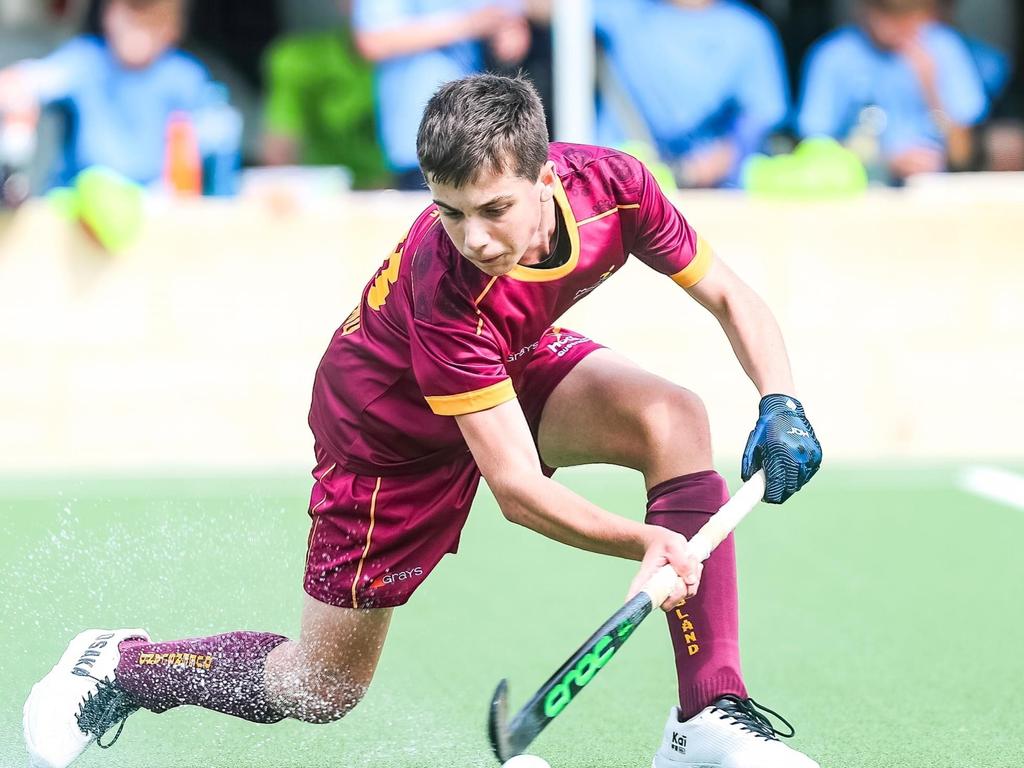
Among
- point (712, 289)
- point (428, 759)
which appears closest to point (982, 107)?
point (712, 289)

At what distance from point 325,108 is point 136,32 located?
0.96m

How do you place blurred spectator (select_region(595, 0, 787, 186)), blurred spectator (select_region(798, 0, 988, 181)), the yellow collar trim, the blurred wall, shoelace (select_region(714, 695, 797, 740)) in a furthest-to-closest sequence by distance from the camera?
1. blurred spectator (select_region(798, 0, 988, 181))
2. blurred spectator (select_region(595, 0, 787, 186))
3. the blurred wall
4. shoelace (select_region(714, 695, 797, 740))
5. the yellow collar trim

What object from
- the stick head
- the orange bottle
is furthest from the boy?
the orange bottle

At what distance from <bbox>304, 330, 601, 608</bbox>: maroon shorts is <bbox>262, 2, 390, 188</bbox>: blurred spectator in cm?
438

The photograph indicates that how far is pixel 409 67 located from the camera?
23.6 ft

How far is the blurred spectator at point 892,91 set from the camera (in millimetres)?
7574

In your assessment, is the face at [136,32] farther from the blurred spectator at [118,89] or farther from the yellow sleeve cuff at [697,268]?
the yellow sleeve cuff at [697,268]

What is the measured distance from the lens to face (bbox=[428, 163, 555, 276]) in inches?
113

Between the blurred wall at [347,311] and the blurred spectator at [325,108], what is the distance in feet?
3.47

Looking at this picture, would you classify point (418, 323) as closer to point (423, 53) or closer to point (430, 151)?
point (430, 151)

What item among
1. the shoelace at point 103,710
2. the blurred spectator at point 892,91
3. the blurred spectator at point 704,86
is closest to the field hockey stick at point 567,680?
the shoelace at point 103,710

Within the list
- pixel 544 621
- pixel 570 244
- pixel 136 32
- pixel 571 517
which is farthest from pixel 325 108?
pixel 571 517

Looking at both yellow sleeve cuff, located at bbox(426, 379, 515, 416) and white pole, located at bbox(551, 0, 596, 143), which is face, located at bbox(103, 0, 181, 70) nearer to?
white pole, located at bbox(551, 0, 596, 143)

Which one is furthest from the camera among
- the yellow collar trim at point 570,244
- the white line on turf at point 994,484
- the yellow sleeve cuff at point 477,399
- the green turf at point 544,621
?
the white line on turf at point 994,484
